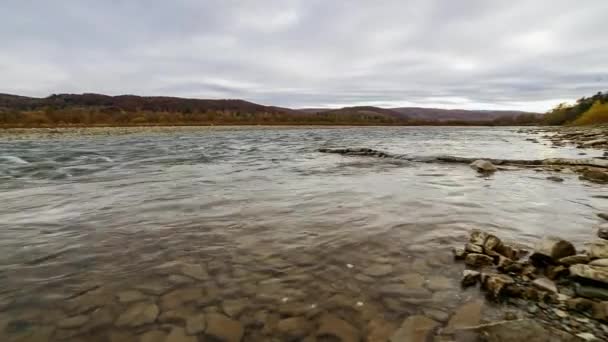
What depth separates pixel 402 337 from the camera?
242cm

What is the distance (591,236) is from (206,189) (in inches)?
278

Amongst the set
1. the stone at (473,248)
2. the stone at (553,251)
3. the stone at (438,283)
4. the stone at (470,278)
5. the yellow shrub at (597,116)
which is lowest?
the stone at (438,283)

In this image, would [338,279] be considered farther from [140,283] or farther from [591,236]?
[591,236]

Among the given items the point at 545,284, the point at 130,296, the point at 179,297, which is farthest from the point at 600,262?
the point at 130,296

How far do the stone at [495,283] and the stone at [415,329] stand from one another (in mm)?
702

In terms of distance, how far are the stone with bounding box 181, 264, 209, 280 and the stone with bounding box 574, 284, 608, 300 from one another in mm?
3270

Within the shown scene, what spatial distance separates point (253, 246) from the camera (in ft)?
13.9

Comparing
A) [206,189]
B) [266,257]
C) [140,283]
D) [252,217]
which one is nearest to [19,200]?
[206,189]

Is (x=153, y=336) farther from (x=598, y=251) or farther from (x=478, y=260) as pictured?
(x=598, y=251)

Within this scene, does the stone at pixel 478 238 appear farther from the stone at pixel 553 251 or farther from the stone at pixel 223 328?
the stone at pixel 223 328

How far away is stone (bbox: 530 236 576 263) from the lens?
3379mm

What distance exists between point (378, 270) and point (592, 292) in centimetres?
173

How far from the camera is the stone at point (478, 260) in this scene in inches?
137

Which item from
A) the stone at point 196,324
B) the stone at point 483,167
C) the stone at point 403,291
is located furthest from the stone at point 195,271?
the stone at point 483,167
